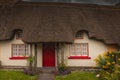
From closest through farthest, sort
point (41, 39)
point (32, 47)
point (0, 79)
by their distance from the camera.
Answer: point (0, 79) → point (41, 39) → point (32, 47)

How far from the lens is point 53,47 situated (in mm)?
27547

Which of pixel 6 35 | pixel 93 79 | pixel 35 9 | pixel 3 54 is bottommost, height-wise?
pixel 93 79

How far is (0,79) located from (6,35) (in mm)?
4971

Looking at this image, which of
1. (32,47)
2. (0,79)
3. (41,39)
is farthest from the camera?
(32,47)

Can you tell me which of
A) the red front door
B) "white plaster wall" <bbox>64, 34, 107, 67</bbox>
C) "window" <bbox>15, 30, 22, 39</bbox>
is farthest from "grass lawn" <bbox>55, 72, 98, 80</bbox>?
"window" <bbox>15, 30, 22, 39</bbox>

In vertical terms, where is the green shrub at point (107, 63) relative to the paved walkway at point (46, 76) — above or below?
above

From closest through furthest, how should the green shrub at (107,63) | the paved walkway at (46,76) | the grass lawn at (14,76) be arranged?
the grass lawn at (14,76) < the green shrub at (107,63) < the paved walkway at (46,76)

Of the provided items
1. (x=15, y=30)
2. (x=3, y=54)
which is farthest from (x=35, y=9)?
(x=3, y=54)

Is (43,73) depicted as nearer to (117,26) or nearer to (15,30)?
(15,30)

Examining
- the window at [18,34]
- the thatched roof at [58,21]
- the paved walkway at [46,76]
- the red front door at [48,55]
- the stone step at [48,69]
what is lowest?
the paved walkway at [46,76]

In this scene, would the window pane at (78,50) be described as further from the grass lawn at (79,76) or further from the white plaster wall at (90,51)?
the grass lawn at (79,76)

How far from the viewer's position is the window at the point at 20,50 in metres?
27.2

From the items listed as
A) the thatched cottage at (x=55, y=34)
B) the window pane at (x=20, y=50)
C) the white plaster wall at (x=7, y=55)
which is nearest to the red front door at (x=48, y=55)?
the thatched cottage at (x=55, y=34)

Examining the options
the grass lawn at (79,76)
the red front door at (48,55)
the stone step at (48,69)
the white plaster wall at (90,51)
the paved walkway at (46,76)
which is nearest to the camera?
the grass lawn at (79,76)
